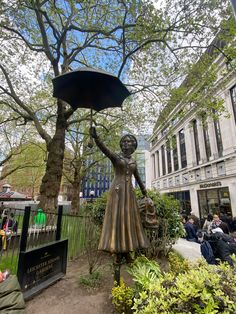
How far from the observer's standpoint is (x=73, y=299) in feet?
11.6

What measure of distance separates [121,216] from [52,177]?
627 centimetres

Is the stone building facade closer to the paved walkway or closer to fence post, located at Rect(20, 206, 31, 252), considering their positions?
the paved walkway

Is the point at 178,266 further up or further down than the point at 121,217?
further down

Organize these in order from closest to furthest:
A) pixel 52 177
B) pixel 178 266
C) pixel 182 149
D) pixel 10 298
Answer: pixel 10 298 → pixel 178 266 → pixel 52 177 → pixel 182 149

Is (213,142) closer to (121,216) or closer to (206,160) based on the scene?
(206,160)

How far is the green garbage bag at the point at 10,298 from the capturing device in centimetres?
260

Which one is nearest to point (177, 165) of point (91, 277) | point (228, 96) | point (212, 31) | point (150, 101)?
point (228, 96)

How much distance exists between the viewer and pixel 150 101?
11.2 metres

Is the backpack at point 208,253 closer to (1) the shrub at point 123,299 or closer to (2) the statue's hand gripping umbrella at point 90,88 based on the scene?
(1) the shrub at point 123,299

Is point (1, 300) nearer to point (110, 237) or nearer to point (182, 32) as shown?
point (110, 237)

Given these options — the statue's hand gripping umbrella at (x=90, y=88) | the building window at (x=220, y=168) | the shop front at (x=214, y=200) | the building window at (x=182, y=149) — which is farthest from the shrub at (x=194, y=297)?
the building window at (x=182, y=149)

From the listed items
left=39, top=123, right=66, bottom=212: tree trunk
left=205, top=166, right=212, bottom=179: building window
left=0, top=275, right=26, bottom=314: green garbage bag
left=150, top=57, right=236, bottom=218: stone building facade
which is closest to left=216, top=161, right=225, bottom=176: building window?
left=150, top=57, right=236, bottom=218: stone building facade

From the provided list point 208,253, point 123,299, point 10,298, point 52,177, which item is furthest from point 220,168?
point 10,298

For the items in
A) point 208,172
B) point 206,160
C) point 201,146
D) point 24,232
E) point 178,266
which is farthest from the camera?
point 201,146
